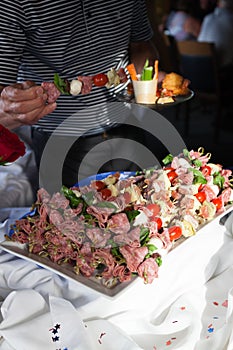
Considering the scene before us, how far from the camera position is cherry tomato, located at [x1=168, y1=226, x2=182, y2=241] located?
1.09 meters

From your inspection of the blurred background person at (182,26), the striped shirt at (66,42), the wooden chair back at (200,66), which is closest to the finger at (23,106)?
the striped shirt at (66,42)

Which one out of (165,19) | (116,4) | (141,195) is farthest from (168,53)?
(141,195)

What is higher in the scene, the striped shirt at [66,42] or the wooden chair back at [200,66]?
the striped shirt at [66,42]

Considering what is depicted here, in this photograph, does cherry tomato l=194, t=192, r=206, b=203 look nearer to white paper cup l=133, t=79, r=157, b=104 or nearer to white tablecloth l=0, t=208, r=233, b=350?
white tablecloth l=0, t=208, r=233, b=350

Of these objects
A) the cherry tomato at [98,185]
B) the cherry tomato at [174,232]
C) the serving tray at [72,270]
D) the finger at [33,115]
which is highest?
Answer: the finger at [33,115]

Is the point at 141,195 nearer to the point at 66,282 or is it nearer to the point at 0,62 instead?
the point at 66,282

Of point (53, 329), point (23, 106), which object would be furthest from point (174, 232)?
point (23, 106)

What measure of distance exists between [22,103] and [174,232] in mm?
542

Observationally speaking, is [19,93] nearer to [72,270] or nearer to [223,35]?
[72,270]

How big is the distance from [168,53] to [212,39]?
15.5 inches

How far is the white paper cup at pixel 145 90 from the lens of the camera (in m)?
1.54

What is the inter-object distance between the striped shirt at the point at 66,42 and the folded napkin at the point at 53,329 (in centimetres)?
79

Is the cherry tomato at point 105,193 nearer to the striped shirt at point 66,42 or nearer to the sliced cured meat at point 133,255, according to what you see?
the sliced cured meat at point 133,255

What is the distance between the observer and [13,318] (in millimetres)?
973
